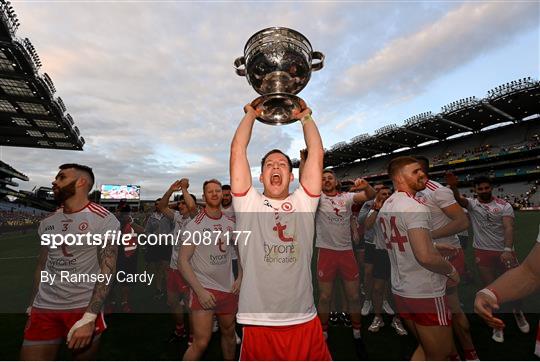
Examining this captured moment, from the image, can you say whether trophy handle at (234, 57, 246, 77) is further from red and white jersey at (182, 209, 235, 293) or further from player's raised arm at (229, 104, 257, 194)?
red and white jersey at (182, 209, 235, 293)

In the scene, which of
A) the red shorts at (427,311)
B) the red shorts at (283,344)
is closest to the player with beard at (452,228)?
the red shorts at (427,311)

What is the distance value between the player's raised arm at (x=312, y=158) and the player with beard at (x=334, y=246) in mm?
2171

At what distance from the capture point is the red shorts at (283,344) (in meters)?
2.14

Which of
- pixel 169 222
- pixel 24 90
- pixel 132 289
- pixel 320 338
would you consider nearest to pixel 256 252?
pixel 320 338

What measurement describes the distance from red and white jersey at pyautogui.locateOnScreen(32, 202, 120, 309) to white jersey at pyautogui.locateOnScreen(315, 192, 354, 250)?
3.00 m

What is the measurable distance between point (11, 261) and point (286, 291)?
45.6ft

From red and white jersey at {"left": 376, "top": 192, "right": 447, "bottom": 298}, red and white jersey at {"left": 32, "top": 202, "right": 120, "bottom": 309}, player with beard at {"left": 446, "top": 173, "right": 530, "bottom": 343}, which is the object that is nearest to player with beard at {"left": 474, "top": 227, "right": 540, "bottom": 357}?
red and white jersey at {"left": 376, "top": 192, "right": 447, "bottom": 298}

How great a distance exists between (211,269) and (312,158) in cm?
210

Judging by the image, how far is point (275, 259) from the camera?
2277mm

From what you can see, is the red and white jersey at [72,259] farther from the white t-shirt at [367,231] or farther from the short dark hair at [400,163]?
the white t-shirt at [367,231]

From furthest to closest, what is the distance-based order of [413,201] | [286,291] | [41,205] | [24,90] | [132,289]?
[41,205]
[24,90]
[132,289]
[413,201]
[286,291]

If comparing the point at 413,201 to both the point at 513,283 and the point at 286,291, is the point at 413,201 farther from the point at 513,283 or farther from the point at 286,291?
the point at 286,291

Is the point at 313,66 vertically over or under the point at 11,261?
over

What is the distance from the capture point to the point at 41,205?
48.5 m
